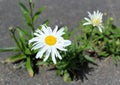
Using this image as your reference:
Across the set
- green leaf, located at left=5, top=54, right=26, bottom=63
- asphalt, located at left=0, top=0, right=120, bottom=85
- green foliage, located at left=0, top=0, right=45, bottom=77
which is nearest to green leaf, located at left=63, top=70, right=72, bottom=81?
asphalt, located at left=0, top=0, right=120, bottom=85

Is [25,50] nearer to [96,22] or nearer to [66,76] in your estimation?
[66,76]

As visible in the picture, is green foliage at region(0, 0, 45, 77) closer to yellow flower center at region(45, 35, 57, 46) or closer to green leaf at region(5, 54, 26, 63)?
green leaf at region(5, 54, 26, 63)

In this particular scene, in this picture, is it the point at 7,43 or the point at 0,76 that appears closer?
the point at 0,76

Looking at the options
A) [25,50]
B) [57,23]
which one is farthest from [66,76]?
[57,23]

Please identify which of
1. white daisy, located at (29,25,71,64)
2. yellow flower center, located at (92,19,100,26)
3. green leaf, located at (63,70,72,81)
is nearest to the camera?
white daisy, located at (29,25,71,64)

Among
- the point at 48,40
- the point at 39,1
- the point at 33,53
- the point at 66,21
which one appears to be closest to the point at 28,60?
the point at 33,53

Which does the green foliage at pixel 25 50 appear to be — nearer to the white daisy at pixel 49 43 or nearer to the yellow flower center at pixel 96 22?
the white daisy at pixel 49 43

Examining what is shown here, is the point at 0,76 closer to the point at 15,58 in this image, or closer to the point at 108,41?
the point at 15,58

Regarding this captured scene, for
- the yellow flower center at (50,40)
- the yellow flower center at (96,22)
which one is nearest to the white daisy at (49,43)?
the yellow flower center at (50,40)
